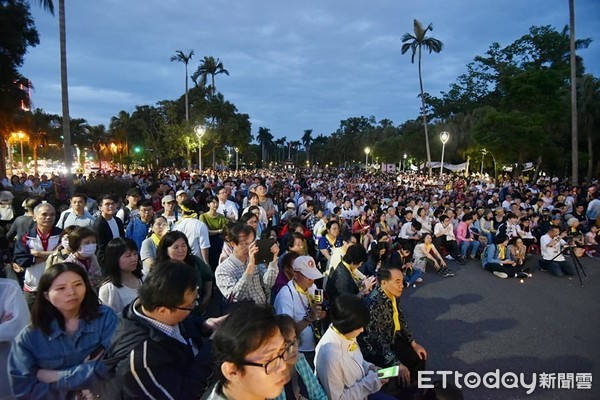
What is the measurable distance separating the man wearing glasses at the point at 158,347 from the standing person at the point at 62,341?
14cm

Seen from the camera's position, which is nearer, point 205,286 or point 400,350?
point 400,350

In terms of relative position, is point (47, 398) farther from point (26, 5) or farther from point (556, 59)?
point (556, 59)

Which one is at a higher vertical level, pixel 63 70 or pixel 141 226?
A: pixel 63 70

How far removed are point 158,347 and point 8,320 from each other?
110cm

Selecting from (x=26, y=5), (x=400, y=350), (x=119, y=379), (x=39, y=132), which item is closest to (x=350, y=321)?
(x=400, y=350)

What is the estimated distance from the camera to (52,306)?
2049 millimetres

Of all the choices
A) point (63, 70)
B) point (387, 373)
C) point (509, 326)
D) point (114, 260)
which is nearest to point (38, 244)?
point (114, 260)

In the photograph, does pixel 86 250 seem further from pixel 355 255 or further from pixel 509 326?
pixel 509 326

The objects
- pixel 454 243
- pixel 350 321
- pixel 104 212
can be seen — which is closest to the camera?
pixel 350 321

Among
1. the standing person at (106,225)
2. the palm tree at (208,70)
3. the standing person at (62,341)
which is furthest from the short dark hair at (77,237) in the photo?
the palm tree at (208,70)

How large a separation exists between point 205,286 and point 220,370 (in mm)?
2617

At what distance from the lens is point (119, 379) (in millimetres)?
1778

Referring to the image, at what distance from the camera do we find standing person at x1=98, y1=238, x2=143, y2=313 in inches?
117

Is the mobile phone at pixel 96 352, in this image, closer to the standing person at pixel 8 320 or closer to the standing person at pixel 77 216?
the standing person at pixel 8 320
